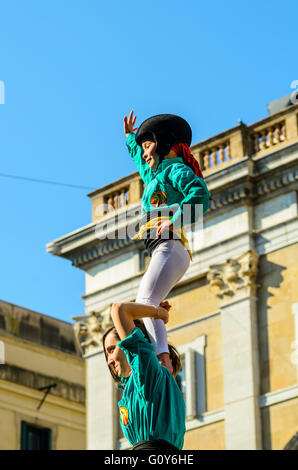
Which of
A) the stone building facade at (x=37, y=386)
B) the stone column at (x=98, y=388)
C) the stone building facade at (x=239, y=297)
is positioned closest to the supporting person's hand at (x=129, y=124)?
the stone building facade at (x=239, y=297)

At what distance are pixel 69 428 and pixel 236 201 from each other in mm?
12797

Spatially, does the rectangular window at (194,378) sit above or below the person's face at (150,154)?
above

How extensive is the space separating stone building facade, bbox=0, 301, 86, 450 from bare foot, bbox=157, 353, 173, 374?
1204 inches

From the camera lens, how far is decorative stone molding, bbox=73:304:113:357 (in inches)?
1451

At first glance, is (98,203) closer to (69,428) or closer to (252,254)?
(252,254)

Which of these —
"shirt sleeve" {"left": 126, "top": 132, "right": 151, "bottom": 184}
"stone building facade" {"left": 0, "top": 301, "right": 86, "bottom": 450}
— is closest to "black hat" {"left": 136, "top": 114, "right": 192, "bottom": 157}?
"shirt sleeve" {"left": 126, "top": 132, "right": 151, "bottom": 184}

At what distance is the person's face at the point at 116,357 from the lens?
1103 centimetres

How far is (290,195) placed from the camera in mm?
33219

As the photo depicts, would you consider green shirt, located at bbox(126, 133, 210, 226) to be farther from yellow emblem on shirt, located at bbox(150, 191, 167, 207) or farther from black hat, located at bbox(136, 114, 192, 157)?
black hat, located at bbox(136, 114, 192, 157)

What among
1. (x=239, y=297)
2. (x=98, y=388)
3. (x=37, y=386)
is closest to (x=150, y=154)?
(x=239, y=297)

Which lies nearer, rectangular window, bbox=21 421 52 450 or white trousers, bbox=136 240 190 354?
white trousers, bbox=136 240 190 354

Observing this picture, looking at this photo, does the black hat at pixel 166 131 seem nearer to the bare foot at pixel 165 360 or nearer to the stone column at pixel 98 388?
the bare foot at pixel 165 360

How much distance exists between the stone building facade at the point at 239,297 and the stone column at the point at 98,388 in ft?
0.14
